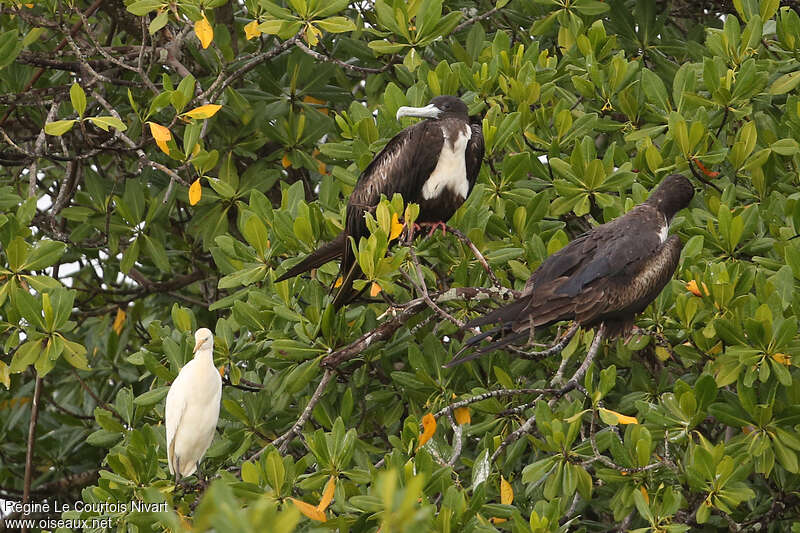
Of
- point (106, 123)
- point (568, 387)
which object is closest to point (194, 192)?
point (106, 123)

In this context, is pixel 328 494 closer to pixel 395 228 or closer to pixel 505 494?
pixel 505 494

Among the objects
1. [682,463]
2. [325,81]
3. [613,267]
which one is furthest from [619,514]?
[325,81]

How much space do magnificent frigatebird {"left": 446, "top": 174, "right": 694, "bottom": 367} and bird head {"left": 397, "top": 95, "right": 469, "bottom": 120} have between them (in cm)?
96

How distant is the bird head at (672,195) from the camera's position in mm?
4227

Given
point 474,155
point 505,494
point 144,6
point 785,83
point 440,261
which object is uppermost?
point 144,6

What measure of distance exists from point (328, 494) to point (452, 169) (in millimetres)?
1685

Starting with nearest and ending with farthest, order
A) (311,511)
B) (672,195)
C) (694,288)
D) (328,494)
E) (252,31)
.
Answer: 1. (311,511)
2. (328,494)
3. (694,288)
4. (672,195)
5. (252,31)

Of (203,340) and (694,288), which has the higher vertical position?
(694,288)

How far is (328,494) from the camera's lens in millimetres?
3576

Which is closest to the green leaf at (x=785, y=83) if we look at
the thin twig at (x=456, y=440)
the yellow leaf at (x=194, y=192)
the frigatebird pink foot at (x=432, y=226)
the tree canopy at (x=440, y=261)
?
the tree canopy at (x=440, y=261)

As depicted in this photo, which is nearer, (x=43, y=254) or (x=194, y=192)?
(x=43, y=254)

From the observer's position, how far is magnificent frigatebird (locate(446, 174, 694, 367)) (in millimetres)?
3906

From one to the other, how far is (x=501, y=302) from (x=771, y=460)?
44.8 inches

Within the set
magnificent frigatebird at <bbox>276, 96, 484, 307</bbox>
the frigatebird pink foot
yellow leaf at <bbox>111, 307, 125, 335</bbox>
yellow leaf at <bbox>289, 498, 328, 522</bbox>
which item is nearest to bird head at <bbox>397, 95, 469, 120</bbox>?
magnificent frigatebird at <bbox>276, 96, 484, 307</bbox>
